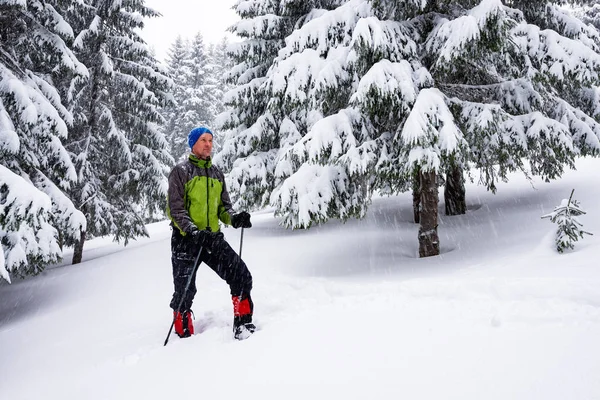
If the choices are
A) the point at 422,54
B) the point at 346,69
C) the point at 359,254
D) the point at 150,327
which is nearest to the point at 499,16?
the point at 422,54

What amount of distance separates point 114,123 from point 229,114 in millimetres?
3593

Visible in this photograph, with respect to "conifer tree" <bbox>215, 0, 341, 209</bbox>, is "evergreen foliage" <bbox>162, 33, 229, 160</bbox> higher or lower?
A: higher

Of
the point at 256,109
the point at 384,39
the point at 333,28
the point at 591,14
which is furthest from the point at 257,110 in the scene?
the point at 591,14

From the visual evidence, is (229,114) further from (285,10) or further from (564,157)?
(564,157)

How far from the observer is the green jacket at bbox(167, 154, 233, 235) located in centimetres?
421

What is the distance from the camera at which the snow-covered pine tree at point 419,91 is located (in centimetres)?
629

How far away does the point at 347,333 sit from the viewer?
12.3 feet

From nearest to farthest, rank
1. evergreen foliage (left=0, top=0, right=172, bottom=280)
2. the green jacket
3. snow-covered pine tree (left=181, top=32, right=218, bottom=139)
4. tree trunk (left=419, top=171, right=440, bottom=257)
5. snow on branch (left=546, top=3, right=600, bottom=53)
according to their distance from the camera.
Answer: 1. the green jacket
2. evergreen foliage (left=0, top=0, right=172, bottom=280)
3. tree trunk (left=419, top=171, right=440, bottom=257)
4. snow on branch (left=546, top=3, right=600, bottom=53)
5. snow-covered pine tree (left=181, top=32, right=218, bottom=139)

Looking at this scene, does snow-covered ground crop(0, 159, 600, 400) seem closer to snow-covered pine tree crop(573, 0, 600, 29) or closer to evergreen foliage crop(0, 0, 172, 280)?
evergreen foliage crop(0, 0, 172, 280)

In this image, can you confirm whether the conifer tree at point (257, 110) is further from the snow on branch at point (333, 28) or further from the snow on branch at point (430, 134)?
the snow on branch at point (430, 134)

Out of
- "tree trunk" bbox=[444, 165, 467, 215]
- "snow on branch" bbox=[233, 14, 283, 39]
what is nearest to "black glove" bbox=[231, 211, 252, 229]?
"tree trunk" bbox=[444, 165, 467, 215]

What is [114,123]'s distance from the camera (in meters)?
12.6

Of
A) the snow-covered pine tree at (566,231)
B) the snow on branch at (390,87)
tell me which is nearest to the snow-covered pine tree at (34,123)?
the snow on branch at (390,87)

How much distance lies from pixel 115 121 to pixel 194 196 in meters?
10.6
